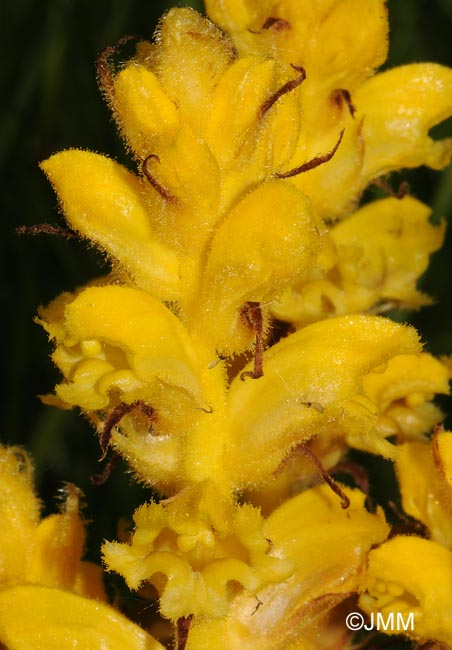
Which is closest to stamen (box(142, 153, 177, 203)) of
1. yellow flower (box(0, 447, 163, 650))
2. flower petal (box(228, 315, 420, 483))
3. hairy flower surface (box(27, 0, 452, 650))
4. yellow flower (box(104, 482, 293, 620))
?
hairy flower surface (box(27, 0, 452, 650))

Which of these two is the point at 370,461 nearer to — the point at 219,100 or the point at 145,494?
the point at 145,494

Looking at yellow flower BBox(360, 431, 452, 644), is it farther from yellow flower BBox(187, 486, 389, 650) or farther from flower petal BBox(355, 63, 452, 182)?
flower petal BBox(355, 63, 452, 182)

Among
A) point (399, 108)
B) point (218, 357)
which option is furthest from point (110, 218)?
point (399, 108)

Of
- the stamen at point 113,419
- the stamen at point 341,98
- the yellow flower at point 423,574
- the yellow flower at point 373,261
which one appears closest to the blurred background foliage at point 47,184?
the yellow flower at point 373,261

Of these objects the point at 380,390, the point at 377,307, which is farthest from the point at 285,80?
the point at 377,307

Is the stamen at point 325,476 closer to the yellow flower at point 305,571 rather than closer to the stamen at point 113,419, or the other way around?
the yellow flower at point 305,571

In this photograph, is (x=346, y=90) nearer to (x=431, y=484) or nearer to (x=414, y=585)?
(x=431, y=484)
